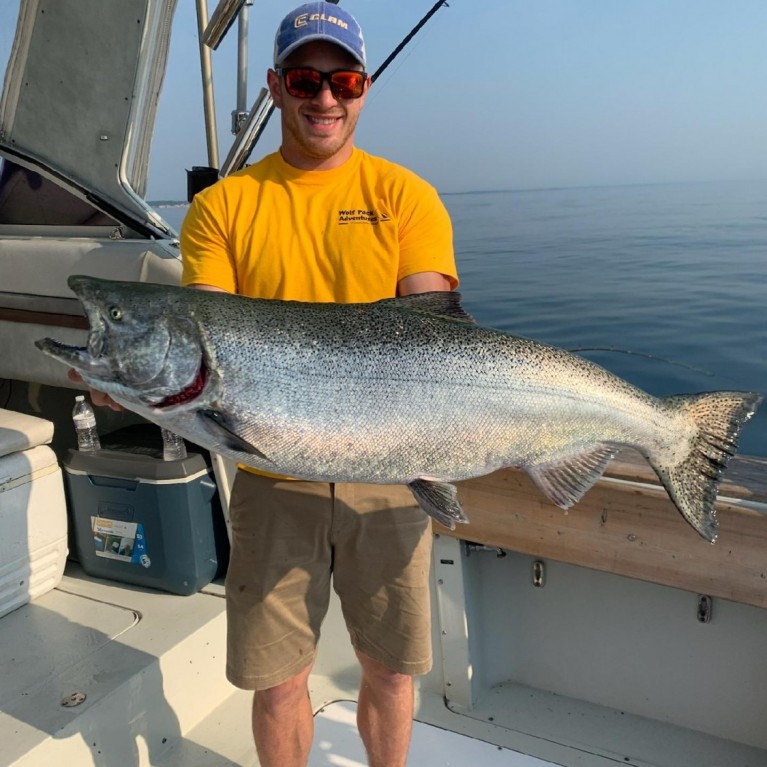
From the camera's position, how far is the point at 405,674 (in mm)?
2428

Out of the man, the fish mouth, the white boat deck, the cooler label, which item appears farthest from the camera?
the cooler label

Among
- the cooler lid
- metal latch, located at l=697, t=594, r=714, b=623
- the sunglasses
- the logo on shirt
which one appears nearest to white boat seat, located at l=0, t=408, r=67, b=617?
the cooler lid

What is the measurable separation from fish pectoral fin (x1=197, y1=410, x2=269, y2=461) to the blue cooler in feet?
5.23

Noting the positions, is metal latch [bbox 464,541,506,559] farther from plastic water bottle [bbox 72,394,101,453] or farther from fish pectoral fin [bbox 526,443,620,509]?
plastic water bottle [bbox 72,394,101,453]

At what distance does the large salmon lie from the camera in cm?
186

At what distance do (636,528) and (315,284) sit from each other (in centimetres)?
152

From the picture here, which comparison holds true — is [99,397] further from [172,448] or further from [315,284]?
[172,448]

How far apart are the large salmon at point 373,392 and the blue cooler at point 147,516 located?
1.52 meters

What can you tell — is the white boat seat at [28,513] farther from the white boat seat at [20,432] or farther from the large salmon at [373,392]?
the large salmon at [373,392]

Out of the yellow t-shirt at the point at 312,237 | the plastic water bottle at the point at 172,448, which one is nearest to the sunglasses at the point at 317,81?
the yellow t-shirt at the point at 312,237

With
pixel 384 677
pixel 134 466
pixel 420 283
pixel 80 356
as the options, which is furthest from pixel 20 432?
pixel 420 283

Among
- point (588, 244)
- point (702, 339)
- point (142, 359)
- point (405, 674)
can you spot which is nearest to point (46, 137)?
point (142, 359)

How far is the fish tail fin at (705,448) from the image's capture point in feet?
6.97

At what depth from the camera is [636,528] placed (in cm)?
263
